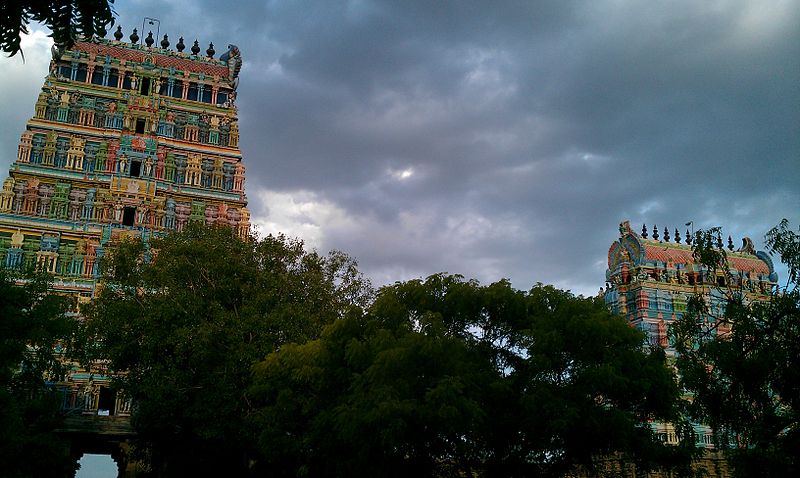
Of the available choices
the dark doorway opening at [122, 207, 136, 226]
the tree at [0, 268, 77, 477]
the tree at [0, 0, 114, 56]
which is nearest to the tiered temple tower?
the dark doorway opening at [122, 207, 136, 226]

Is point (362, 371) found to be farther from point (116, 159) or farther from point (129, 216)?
point (116, 159)

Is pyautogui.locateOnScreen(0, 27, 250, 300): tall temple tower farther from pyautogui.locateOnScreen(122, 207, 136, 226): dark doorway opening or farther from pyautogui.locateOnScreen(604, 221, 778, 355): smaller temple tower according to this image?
pyautogui.locateOnScreen(604, 221, 778, 355): smaller temple tower

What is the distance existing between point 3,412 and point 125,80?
101ft

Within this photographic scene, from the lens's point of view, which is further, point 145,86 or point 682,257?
point 682,257

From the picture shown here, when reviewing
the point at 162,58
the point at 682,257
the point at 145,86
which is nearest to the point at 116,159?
the point at 145,86

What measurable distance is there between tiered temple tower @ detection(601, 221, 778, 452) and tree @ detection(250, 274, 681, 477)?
28.3 metres

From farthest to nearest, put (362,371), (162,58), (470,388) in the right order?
1. (162,58)
2. (362,371)
3. (470,388)

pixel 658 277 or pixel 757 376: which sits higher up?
pixel 658 277

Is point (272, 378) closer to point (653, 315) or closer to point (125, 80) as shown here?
point (125, 80)

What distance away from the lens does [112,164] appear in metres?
42.3

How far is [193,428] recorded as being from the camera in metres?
26.7

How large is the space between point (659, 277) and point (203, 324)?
35399mm

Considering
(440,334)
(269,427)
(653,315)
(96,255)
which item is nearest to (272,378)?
(269,427)

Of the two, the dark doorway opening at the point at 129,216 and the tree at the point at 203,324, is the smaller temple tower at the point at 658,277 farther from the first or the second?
the dark doorway opening at the point at 129,216
